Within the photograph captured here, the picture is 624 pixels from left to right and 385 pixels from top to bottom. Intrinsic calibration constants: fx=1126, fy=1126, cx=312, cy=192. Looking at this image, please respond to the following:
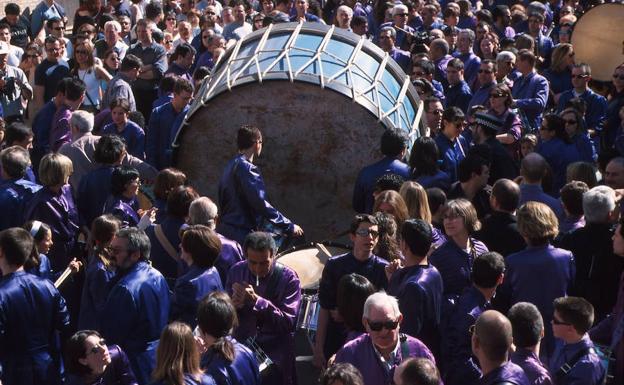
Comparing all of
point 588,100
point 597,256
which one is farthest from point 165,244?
point 588,100

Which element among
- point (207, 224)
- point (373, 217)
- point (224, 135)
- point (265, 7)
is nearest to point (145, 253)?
point (207, 224)

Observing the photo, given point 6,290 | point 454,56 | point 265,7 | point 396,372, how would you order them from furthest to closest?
point 265,7
point 454,56
point 6,290
point 396,372

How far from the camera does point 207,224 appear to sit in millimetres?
7238

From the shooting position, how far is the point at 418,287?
20.5 feet

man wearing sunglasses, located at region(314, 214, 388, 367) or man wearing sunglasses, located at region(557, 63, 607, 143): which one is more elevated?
man wearing sunglasses, located at region(314, 214, 388, 367)

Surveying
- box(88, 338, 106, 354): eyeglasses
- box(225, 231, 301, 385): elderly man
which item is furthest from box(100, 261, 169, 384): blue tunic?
box(88, 338, 106, 354): eyeglasses

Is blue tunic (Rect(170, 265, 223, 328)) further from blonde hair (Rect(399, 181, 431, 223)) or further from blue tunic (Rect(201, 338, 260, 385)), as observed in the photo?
blonde hair (Rect(399, 181, 431, 223))

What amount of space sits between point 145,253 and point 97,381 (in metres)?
1.02

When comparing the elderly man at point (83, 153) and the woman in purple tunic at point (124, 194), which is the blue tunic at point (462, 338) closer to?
the woman in purple tunic at point (124, 194)

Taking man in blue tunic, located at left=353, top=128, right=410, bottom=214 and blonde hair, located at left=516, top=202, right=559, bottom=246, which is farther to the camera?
man in blue tunic, located at left=353, top=128, right=410, bottom=214

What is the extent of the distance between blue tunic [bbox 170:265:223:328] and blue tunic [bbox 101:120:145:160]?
3.50 m

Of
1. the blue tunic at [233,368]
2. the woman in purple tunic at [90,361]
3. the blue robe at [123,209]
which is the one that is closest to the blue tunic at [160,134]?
the blue robe at [123,209]

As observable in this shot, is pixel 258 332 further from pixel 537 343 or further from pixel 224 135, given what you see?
pixel 224 135

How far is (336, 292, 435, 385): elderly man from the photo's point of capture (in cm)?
560
